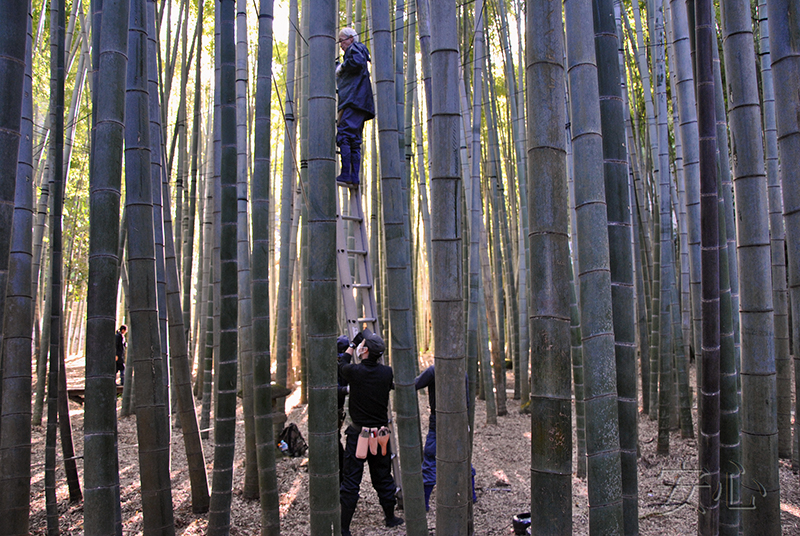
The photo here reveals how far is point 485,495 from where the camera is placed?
139 inches

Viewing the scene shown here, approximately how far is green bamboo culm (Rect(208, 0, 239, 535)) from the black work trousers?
66 cm

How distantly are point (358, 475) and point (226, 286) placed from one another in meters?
1.27

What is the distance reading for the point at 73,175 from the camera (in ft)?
29.0

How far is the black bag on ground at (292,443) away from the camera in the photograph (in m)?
4.31

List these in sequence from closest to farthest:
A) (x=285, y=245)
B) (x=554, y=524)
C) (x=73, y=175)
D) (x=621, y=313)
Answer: (x=554, y=524), (x=621, y=313), (x=285, y=245), (x=73, y=175)

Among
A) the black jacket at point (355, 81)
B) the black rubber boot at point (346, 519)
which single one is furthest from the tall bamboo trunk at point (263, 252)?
the black rubber boot at point (346, 519)

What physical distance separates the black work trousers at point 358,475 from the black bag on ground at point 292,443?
1426 mm

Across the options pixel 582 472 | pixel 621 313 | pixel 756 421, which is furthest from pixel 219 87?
pixel 582 472

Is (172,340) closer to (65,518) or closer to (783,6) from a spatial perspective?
(65,518)

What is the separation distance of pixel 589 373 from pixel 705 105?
948mm

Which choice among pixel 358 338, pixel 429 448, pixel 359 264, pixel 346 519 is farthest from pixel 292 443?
pixel 359 264

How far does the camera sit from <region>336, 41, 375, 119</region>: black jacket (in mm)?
2633

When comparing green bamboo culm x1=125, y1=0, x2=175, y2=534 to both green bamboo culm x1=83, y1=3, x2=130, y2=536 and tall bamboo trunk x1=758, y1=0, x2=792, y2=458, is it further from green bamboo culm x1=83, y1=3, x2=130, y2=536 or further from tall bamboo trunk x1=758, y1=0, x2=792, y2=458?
tall bamboo trunk x1=758, y1=0, x2=792, y2=458

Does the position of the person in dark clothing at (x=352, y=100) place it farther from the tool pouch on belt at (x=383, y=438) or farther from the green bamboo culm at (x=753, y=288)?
the green bamboo culm at (x=753, y=288)
